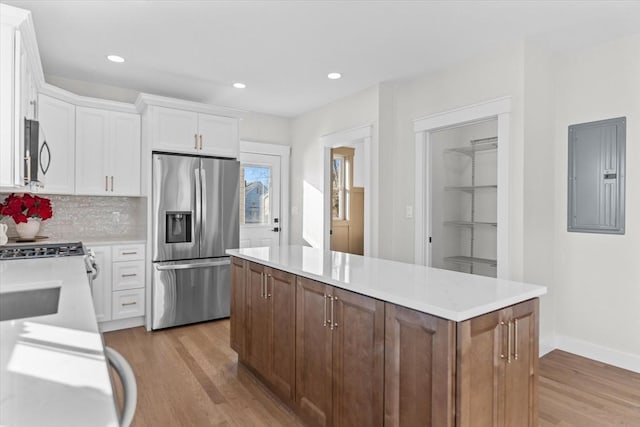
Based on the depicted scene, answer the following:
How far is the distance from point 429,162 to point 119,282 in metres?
3.34

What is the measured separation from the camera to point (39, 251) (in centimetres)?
273

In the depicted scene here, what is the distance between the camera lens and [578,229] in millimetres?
3156

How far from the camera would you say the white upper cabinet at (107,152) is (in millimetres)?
3697

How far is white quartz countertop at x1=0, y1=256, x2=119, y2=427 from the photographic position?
0.56 m

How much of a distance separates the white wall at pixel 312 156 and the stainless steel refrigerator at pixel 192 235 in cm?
114

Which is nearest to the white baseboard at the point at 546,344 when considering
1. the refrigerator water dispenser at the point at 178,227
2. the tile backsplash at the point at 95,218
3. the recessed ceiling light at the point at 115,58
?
the refrigerator water dispenser at the point at 178,227

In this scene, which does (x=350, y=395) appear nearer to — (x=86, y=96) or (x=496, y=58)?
(x=496, y=58)

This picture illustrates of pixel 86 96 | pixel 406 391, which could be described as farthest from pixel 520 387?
pixel 86 96

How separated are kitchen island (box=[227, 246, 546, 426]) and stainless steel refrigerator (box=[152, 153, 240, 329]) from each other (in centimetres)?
192

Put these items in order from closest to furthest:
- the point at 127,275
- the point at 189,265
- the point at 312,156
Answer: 1. the point at 127,275
2. the point at 189,265
3. the point at 312,156

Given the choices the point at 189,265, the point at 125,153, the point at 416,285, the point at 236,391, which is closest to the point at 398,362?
the point at 416,285

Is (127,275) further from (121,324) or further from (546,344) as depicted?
(546,344)

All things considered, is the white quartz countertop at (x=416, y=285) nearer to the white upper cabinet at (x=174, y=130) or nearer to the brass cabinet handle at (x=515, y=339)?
the brass cabinet handle at (x=515, y=339)

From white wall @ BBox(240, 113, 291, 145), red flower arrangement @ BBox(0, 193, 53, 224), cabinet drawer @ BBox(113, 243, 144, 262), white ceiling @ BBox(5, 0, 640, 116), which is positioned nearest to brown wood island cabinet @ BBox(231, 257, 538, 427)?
white ceiling @ BBox(5, 0, 640, 116)
